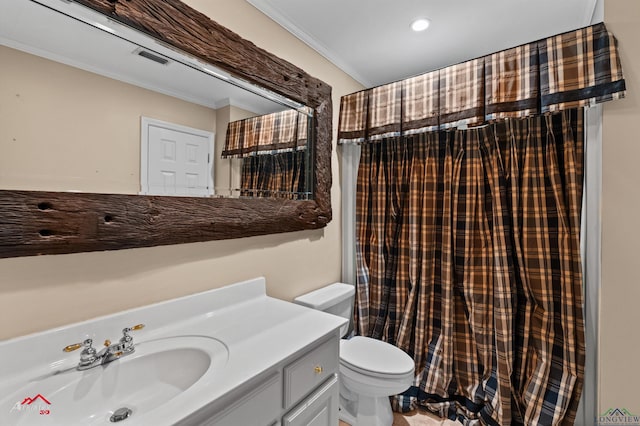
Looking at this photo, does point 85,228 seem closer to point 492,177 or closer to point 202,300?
point 202,300

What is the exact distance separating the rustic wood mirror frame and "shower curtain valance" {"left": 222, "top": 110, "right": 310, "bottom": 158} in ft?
0.45

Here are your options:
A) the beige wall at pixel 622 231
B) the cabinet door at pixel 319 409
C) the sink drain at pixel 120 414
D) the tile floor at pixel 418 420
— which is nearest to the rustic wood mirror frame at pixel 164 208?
the sink drain at pixel 120 414

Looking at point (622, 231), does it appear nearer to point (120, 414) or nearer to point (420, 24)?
point (420, 24)

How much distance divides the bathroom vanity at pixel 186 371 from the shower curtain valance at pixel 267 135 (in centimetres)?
72

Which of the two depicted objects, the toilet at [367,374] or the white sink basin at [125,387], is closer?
the white sink basin at [125,387]

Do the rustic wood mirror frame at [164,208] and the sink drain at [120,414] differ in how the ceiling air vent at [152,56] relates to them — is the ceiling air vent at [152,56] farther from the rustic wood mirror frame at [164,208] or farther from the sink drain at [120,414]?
the sink drain at [120,414]

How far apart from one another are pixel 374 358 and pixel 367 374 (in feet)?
0.43

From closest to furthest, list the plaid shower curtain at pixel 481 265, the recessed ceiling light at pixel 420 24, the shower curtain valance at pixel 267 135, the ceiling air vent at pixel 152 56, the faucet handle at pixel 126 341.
A: 1. the faucet handle at pixel 126 341
2. the ceiling air vent at pixel 152 56
3. the shower curtain valance at pixel 267 135
4. the plaid shower curtain at pixel 481 265
5. the recessed ceiling light at pixel 420 24

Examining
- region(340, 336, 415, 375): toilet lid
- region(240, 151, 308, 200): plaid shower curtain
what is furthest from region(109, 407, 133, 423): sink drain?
region(340, 336, 415, 375): toilet lid

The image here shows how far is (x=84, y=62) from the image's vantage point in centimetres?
97

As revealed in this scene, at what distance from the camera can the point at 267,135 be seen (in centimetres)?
160

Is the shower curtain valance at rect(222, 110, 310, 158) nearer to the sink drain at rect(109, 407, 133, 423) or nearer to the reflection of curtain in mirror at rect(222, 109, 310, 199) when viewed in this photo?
the reflection of curtain in mirror at rect(222, 109, 310, 199)

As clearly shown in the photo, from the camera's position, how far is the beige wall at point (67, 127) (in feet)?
2.73

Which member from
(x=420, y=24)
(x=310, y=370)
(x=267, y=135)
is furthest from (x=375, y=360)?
(x=420, y=24)
